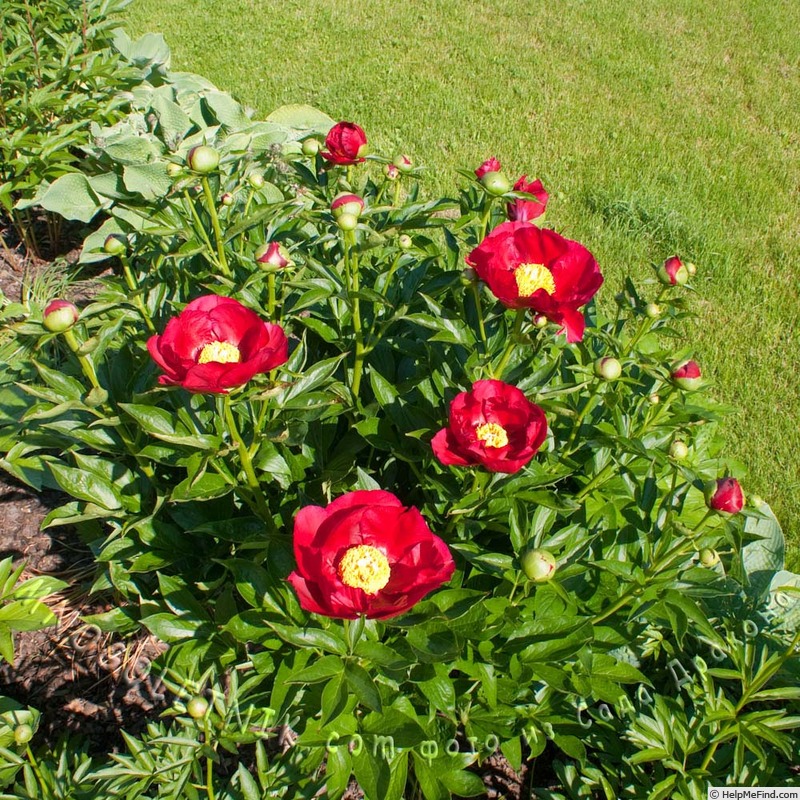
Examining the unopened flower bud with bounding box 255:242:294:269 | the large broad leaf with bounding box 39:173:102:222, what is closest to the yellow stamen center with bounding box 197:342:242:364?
the unopened flower bud with bounding box 255:242:294:269

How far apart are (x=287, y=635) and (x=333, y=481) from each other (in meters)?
0.38

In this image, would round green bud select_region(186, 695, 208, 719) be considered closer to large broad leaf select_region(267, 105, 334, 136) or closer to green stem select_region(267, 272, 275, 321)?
green stem select_region(267, 272, 275, 321)

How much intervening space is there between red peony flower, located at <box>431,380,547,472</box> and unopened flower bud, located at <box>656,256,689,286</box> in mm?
472

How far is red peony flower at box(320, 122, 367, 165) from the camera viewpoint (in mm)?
1665

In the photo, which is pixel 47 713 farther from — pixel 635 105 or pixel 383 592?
pixel 635 105

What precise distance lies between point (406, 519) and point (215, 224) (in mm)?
790

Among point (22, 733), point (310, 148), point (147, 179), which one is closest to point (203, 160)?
point (310, 148)

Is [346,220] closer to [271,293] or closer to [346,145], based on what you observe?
[271,293]

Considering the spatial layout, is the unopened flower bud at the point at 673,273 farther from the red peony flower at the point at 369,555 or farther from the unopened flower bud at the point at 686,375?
the red peony flower at the point at 369,555

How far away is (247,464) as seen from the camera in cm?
137

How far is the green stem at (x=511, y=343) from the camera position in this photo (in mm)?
1334

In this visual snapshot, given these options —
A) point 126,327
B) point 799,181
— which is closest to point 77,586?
point 126,327

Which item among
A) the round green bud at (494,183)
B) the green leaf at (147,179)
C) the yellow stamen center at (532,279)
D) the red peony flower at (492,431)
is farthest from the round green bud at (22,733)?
the green leaf at (147,179)

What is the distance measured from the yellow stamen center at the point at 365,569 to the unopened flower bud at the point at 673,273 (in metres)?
0.82
